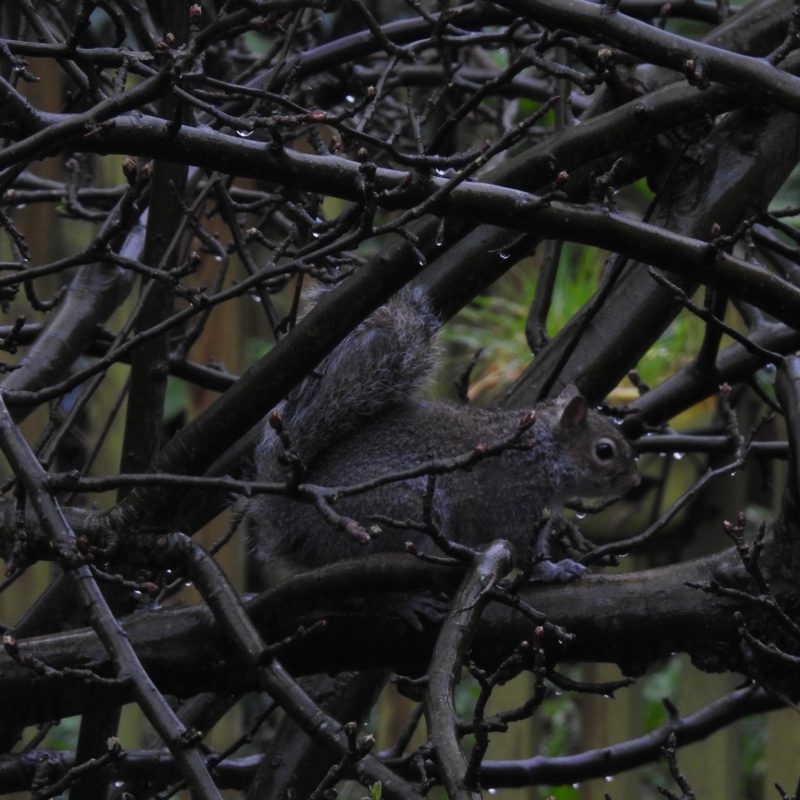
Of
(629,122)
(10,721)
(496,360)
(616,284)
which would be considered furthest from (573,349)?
(496,360)

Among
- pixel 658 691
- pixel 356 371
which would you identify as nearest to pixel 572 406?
pixel 356 371

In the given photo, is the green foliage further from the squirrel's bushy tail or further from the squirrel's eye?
the squirrel's bushy tail

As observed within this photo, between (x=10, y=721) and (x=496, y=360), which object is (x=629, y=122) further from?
(x=496, y=360)

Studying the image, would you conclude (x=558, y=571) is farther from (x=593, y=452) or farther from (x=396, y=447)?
(x=593, y=452)

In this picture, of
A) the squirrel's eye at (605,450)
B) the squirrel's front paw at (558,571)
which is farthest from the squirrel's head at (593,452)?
the squirrel's front paw at (558,571)

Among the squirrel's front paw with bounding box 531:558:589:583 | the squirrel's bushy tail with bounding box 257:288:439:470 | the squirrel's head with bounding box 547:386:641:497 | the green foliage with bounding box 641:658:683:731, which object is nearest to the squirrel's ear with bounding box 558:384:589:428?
the squirrel's head with bounding box 547:386:641:497

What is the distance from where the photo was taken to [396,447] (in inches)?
78.4

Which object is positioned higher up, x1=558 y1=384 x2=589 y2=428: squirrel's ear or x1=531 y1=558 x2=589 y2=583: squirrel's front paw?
x1=558 y1=384 x2=589 y2=428: squirrel's ear

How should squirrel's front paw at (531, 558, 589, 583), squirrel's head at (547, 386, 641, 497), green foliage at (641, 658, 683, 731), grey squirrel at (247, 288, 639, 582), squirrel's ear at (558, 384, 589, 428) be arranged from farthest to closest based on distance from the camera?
1. green foliage at (641, 658, 683, 731)
2. squirrel's head at (547, 386, 641, 497)
3. squirrel's ear at (558, 384, 589, 428)
4. grey squirrel at (247, 288, 639, 582)
5. squirrel's front paw at (531, 558, 589, 583)

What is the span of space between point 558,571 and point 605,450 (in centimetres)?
57

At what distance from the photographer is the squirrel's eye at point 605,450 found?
7.09 feet

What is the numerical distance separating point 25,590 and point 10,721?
1.18 meters

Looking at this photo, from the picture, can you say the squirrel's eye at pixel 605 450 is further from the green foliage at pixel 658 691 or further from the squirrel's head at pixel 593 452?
the green foliage at pixel 658 691

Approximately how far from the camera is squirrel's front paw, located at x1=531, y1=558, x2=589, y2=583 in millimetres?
1569
